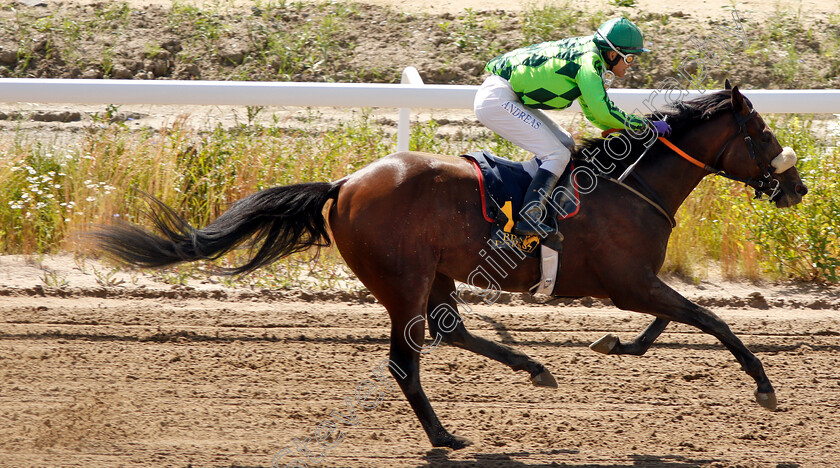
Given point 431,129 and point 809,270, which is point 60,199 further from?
point 809,270

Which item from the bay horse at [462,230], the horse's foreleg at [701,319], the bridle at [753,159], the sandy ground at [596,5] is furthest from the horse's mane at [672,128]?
the sandy ground at [596,5]

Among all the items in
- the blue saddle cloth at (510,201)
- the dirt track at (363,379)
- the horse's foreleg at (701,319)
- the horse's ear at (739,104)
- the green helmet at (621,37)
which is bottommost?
the dirt track at (363,379)

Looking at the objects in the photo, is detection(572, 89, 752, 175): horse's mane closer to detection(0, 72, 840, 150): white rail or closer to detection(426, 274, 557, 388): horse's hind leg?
detection(426, 274, 557, 388): horse's hind leg

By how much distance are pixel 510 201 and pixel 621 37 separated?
1.02 metres

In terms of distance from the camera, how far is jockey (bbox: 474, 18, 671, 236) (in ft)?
13.5

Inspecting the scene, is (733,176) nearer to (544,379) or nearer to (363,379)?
(544,379)

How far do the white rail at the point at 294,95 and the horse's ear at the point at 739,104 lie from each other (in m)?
1.83

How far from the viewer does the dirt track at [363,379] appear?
397 centimetres

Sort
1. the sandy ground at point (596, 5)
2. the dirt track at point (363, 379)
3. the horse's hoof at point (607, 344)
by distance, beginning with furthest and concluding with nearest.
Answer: the sandy ground at point (596, 5) < the horse's hoof at point (607, 344) < the dirt track at point (363, 379)

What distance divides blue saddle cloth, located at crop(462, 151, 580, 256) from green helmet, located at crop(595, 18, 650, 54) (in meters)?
0.69

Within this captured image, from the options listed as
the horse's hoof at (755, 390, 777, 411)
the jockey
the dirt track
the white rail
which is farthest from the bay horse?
the white rail

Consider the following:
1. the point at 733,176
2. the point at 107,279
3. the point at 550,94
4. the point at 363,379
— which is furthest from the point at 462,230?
the point at 107,279

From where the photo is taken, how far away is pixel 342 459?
3867 millimetres

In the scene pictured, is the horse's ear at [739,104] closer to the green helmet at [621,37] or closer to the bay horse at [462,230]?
the bay horse at [462,230]
